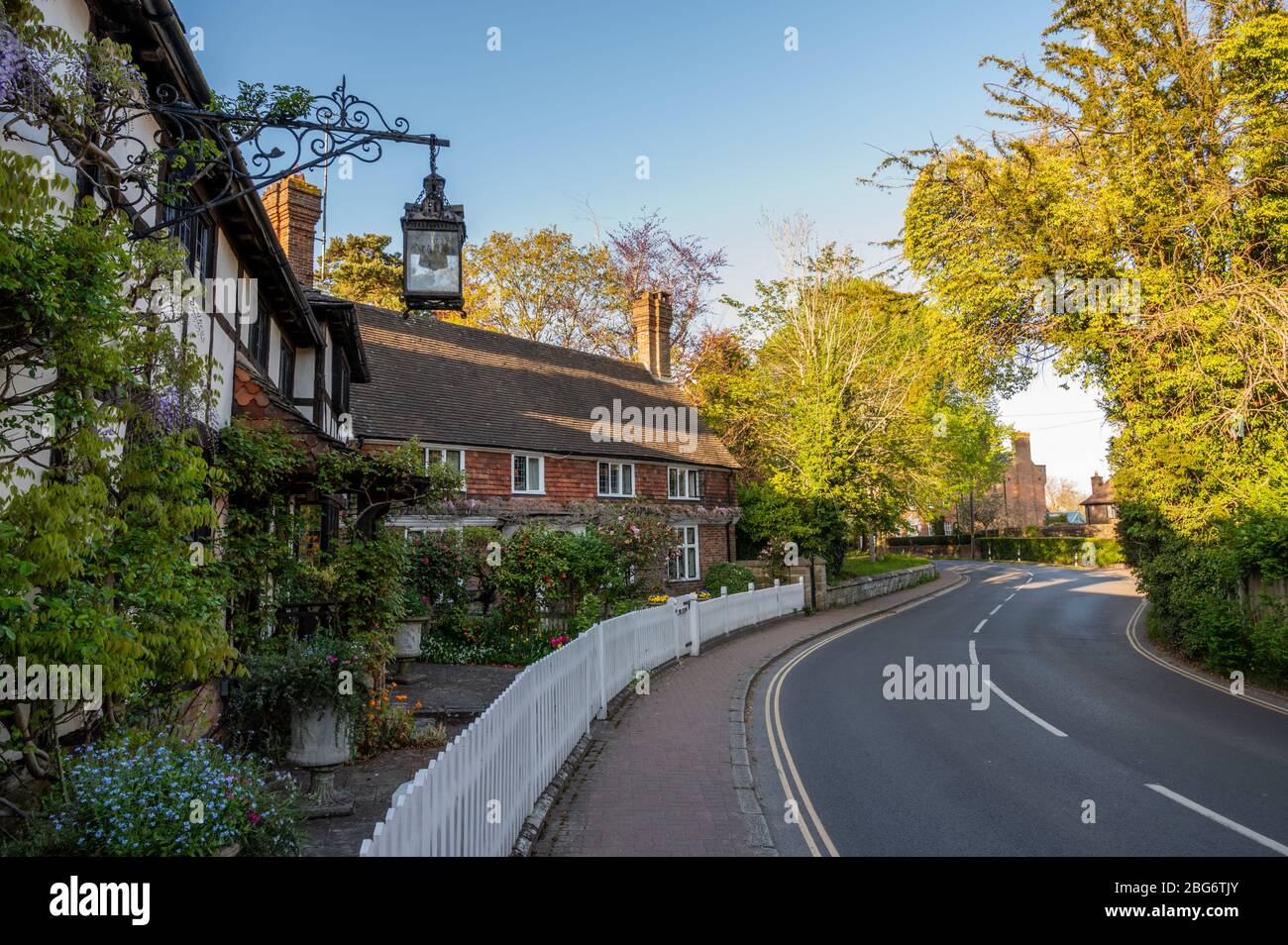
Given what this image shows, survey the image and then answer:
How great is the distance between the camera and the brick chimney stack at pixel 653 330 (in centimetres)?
3684

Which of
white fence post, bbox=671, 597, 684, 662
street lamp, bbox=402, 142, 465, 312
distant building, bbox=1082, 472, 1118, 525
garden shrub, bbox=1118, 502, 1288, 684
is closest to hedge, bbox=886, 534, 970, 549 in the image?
distant building, bbox=1082, 472, 1118, 525

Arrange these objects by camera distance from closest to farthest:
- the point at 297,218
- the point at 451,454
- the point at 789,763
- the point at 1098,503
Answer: the point at 789,763
the point at 297,218
the point at 451,454
the point at 1098,503

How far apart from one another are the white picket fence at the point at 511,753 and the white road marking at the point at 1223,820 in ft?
20.2

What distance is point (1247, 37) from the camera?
47.6 ft

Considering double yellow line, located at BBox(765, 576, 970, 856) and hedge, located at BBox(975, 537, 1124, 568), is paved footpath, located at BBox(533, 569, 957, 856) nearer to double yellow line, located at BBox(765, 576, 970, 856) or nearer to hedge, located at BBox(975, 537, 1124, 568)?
double yellow line, located at BBox(765, 576, 970, 856)

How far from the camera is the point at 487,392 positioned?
2758 centimetres

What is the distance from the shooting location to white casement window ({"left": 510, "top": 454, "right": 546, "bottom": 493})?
84.7 ft

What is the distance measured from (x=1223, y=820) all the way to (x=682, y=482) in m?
26.0

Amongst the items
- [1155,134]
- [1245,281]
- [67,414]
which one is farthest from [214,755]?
[1155,134]

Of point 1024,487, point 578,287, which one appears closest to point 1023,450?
point 1024,487

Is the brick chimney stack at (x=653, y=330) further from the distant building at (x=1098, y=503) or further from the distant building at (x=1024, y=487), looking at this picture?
the distant building at (x=1024, y=487)

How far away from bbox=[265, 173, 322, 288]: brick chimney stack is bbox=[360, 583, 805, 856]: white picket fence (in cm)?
1251

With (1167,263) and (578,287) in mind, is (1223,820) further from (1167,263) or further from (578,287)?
(578,287)

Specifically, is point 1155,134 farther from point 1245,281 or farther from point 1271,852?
point 1271,852
